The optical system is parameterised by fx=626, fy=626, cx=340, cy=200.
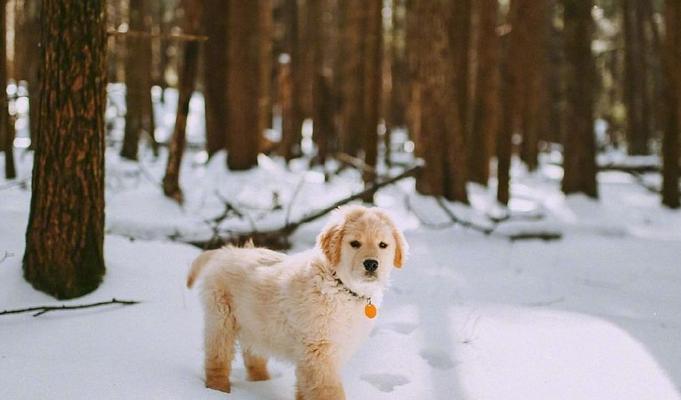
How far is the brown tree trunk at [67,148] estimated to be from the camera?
4.97 metres

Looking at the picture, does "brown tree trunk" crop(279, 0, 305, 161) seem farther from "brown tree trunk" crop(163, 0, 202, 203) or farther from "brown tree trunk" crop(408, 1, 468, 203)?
"brown tree trunk" crop(163, 0, 202, 203)

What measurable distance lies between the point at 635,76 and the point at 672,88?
14633 mm

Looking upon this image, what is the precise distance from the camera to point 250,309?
4074 mm

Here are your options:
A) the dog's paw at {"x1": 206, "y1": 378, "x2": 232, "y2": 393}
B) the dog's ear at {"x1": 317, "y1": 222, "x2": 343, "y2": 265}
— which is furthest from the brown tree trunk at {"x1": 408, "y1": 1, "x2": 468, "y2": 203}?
the dog's paw at {"x1": 206, "y1": 378, "x2": 232, "y2": 393}

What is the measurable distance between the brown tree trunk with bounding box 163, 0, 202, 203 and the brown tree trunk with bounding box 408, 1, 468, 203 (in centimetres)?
400

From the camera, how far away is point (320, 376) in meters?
3.75

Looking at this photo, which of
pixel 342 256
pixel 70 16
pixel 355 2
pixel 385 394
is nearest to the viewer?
pixel 342 256

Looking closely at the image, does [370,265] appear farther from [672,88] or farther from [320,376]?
[672,88]

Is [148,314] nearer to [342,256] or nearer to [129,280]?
[129,280]

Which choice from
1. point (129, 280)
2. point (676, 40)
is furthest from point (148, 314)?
point (676, 40)

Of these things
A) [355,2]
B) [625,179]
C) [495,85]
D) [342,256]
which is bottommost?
[625,179]

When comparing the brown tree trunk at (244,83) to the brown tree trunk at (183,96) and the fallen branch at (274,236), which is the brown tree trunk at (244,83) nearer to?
the brown tree trunk at (183,96)

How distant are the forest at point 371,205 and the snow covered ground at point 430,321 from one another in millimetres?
24

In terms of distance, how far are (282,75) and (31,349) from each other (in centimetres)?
2266
